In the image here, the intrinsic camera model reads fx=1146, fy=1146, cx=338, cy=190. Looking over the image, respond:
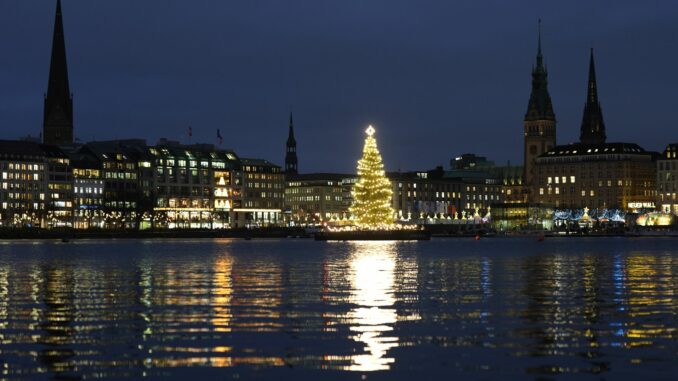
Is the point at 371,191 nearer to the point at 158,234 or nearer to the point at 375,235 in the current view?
the point at 375,235

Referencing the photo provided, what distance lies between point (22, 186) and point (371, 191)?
9679cm

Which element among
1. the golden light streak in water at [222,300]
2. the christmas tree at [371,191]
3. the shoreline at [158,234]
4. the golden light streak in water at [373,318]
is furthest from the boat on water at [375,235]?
the golden light streak in water at [373,318]

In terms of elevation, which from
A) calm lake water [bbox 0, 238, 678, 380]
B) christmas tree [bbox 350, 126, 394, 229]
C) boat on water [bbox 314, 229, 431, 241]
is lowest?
calm lake water [bbox 0, 238, 678, 380]

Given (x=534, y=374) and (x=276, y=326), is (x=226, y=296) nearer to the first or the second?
(x=276, y=326)

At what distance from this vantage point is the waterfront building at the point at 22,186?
19225 cm

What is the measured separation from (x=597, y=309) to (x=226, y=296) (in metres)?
11.5

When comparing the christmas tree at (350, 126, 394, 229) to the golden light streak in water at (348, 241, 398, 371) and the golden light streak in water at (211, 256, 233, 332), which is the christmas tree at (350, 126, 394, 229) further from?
the golden light streak in water at (348, 241, 398, 371)

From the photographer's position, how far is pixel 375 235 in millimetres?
124625

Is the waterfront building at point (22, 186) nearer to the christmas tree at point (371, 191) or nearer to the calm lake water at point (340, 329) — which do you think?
the christmas tree at point (371, 191)

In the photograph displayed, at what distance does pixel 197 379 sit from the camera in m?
19.2

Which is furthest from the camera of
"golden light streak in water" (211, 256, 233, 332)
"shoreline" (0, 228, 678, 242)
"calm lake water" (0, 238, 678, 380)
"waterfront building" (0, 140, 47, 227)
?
"waterfront building" (0, 140, 47, 227)

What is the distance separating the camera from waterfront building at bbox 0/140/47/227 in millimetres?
192250

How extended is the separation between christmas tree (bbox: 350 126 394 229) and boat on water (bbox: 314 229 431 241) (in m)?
1.19

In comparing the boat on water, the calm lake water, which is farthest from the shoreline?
the calm lake water
